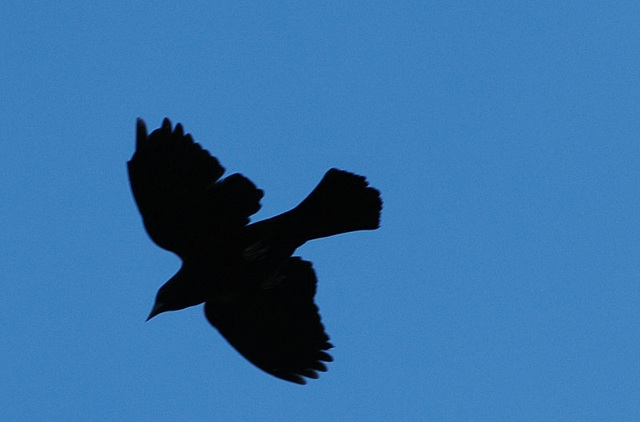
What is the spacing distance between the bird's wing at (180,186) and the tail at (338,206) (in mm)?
561

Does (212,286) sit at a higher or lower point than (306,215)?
lower

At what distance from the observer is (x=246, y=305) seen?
924 centimetres

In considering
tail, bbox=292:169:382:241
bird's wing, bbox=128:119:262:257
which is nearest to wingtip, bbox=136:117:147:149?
bird's wing, bbox=128:119:262:257

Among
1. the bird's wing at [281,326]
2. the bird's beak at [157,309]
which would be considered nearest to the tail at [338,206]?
the bird's wing at [281,326]

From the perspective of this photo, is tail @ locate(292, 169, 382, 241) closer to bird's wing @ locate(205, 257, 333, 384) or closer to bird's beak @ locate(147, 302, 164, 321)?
bird's wing @ locate(205, 257, 333, 384)

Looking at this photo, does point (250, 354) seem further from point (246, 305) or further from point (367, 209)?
point (367, 209)

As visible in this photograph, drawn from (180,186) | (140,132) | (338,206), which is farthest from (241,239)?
(140,132)

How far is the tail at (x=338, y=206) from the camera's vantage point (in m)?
8.71

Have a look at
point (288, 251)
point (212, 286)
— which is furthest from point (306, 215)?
point (212, 286)

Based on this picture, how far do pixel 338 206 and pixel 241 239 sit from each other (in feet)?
2.49

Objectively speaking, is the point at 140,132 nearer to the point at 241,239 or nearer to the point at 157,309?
the point at 241,239

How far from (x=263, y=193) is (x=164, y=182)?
679mm

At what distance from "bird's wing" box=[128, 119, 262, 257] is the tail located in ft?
1.84

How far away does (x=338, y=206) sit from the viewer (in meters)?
8.77
